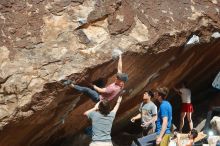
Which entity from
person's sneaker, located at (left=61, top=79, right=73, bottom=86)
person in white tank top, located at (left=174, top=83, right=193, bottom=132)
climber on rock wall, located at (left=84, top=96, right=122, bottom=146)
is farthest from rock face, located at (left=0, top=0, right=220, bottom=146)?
person in white tank top, located at (left=174, top=83, right=193, bottom=132)

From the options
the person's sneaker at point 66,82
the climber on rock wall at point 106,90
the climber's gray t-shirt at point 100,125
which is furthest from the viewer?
the climber on rock wall at point 106,90

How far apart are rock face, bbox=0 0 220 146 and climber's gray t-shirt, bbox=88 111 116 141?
2.13ft

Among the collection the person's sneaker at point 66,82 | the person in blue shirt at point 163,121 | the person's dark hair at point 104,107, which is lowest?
the person in blue shirt at point 163,121

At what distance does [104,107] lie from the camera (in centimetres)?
717

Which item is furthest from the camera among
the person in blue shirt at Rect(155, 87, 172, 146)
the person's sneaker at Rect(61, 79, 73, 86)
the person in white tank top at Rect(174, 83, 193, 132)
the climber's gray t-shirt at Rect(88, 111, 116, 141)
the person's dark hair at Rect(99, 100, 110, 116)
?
the person in white tank top at Rect(174, 83, 193, 132)

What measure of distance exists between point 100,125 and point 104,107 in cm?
29

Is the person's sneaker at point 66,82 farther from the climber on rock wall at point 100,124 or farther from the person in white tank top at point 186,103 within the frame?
the person in white tank top at point 186,103

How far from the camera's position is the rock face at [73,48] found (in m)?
7.34

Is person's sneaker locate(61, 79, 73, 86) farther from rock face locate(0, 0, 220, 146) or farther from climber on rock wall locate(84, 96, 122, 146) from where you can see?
climber on rock wall locate(84, 96, 122, 146)

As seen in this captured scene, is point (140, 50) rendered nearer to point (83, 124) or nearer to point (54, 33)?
point (54, 33)

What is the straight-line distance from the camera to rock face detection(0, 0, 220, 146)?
24.1 ft

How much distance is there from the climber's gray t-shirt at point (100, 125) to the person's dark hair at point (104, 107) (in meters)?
0.05

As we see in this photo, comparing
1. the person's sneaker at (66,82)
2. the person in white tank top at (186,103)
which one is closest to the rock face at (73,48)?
the person's sneaker at (66,82)

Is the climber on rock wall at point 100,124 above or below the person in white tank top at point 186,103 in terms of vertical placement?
above
